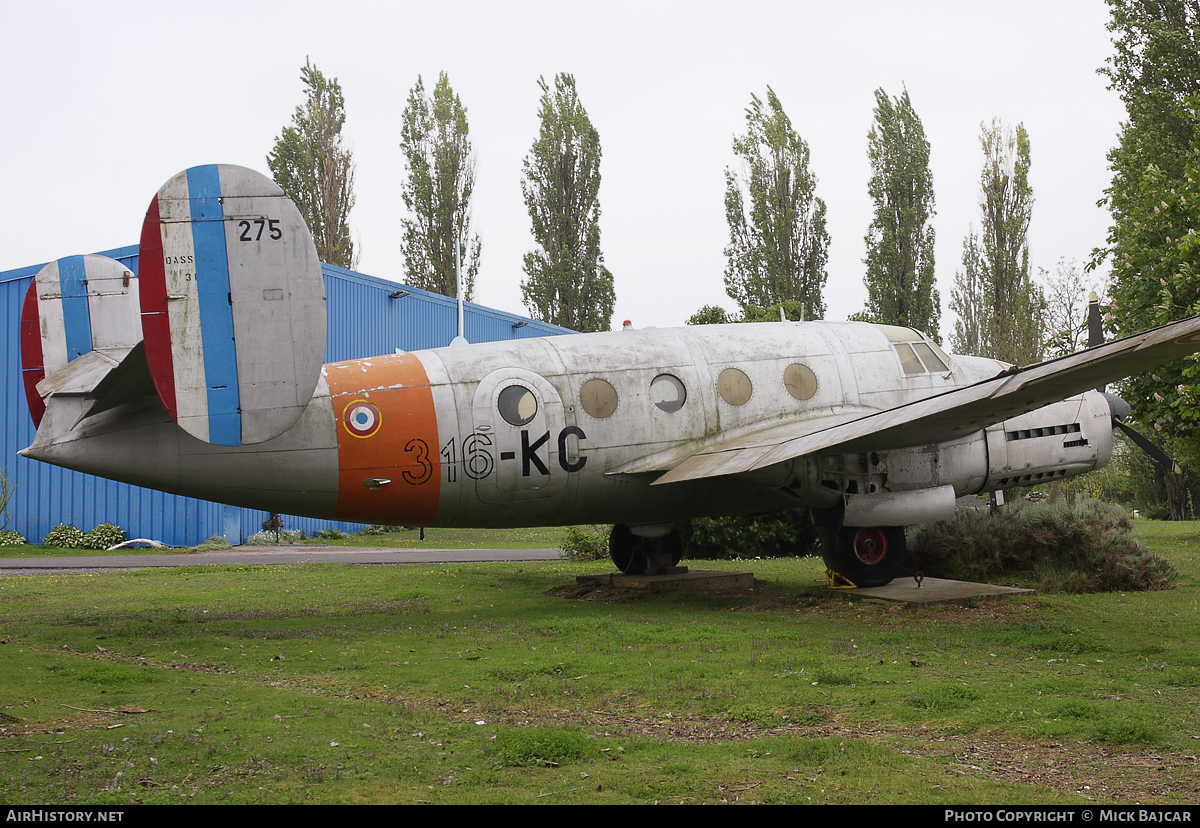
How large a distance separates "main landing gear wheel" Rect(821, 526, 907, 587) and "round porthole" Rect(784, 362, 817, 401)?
2.26 m

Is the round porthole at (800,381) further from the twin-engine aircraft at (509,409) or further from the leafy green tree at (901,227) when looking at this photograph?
the leafy green tree at (901,227)

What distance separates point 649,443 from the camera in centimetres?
1412

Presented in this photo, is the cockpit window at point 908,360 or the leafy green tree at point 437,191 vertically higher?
the leafy green tree at point 437,191

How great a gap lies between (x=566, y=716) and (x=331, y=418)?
6.32 metres

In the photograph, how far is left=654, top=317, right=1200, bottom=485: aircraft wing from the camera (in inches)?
408

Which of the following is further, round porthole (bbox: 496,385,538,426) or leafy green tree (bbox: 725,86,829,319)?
leafy green tree (bbox: 725,86,829,319)

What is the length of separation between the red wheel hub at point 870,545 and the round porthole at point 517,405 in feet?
17.8

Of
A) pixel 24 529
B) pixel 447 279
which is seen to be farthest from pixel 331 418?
pixel 447 279

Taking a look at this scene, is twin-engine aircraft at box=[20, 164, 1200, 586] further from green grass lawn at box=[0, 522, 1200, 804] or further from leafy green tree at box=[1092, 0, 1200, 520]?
leafy green tree at box=[1092, 0, 1200, 520]

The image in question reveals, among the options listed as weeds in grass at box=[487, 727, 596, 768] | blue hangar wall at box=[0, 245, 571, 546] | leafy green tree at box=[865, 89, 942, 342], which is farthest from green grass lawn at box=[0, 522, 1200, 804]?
leafy green tree at box=[865, 89, 942, 342]

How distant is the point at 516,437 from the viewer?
13375mm

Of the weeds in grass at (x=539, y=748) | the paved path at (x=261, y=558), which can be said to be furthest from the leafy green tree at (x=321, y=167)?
the weeds in grass at (x=539, y=748)

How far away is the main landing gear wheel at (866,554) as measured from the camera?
14.4m
